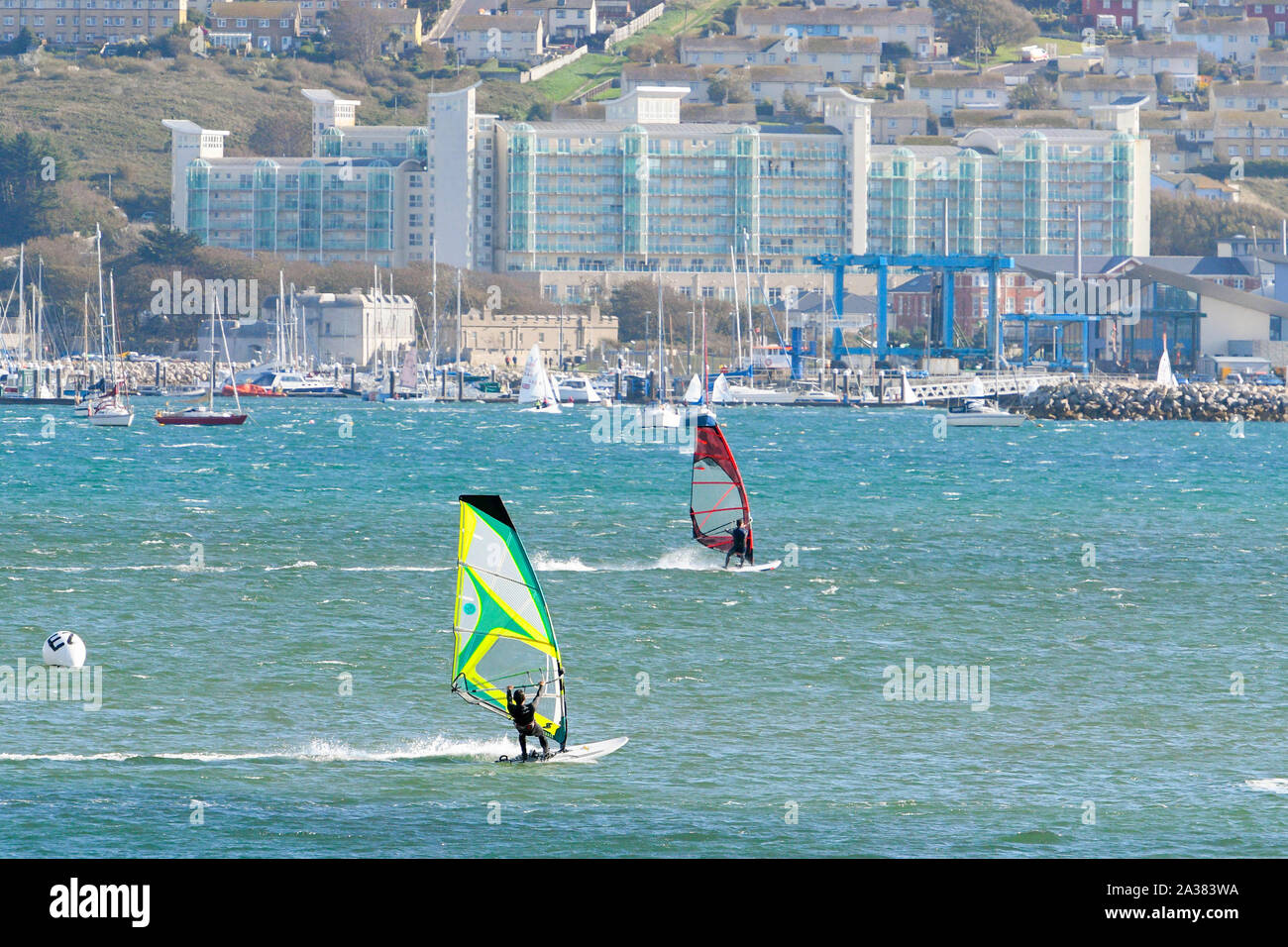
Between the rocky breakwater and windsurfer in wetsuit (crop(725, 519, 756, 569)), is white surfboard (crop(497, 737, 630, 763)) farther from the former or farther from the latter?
the rocky breakwater

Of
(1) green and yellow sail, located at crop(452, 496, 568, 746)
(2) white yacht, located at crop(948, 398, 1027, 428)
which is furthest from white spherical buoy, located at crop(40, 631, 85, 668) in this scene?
(2) white yacht, located at crop(948, 398, 1027, 428)

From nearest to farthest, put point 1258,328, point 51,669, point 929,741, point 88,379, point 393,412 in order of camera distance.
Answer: point 929,741
point 51,669
point 393,412
point 88,379
point 1258,328

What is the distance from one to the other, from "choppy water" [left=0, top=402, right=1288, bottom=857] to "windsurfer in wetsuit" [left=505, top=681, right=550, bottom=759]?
638 mm

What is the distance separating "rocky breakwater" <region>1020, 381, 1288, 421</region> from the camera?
157000 mm

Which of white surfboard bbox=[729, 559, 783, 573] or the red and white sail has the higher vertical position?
the red and white sail

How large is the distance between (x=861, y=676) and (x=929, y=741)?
628cm

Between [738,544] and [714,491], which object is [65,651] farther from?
[738,544]

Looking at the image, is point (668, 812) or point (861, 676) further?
point (861, 676)

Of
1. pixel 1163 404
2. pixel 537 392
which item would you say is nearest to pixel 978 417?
pixel 1163 404

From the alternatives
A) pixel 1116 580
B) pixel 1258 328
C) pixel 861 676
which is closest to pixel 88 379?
pixel 1258 328

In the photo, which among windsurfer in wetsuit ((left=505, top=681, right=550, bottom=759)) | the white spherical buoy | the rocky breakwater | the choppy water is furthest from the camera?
the rocky breakwater

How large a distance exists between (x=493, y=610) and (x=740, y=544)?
80.4 ft
